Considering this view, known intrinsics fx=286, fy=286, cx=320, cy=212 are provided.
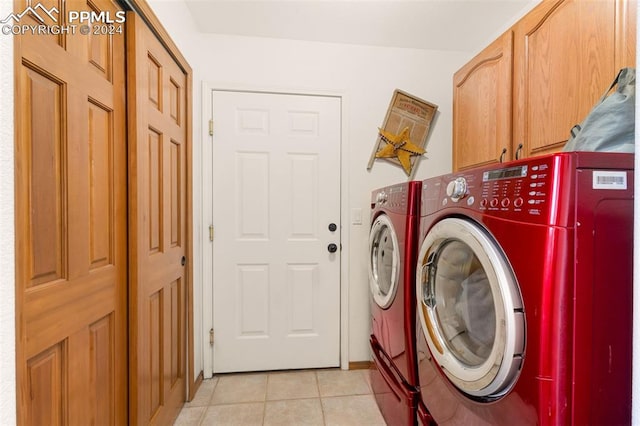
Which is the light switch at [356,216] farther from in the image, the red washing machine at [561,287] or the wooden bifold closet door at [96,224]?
the red washing machine at [561,287]

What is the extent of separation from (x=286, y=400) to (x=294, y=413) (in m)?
0.12

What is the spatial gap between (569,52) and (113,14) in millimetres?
1732

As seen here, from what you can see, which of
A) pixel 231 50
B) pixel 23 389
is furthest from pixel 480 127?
pixel 23 389

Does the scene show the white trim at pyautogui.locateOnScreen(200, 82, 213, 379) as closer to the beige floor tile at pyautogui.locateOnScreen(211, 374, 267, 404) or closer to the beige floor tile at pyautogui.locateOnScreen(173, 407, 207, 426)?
the beige floor tile at pyautogui.locateOnScreen(211, 374, 267, 404)

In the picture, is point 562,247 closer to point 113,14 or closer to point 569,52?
point 569,52

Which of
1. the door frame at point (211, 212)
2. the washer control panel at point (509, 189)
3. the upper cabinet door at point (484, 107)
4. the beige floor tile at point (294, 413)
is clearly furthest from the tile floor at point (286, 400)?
the upper cabinet door at point (484, 107)

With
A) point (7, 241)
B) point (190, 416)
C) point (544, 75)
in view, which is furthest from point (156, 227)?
point (544, 75)

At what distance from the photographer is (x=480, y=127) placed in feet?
5.28

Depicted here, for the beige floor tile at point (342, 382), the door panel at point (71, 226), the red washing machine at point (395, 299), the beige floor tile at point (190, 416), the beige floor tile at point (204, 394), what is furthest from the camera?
the beige floor tile at point (342, 382)

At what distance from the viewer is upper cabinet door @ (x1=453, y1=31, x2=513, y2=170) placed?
4.60 ft

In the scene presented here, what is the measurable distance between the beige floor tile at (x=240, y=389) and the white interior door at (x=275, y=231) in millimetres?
64

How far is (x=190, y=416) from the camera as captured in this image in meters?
1.62

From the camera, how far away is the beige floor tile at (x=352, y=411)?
1584 mm

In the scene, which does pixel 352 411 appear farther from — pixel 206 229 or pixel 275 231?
pixel 206 229
